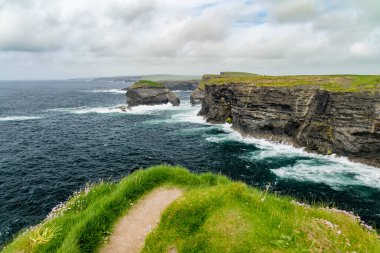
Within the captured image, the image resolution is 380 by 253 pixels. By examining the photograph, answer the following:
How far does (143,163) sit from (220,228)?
3755 cm

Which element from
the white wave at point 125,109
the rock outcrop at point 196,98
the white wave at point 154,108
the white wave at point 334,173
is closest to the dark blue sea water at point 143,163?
the white wave at point 334,173

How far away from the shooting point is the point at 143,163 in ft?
155

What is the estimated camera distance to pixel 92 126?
260ft

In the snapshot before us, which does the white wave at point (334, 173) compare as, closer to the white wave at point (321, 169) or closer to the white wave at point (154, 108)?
the white wave at point (321, 169)

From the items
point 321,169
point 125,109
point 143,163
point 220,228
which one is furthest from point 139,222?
point 125,109

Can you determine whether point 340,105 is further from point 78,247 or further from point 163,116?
point 163,116

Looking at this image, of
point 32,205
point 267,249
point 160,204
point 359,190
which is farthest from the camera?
point 359,190

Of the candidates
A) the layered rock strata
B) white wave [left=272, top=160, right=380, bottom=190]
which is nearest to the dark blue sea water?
white wave [left=272, top=160, right=380, bottom=190]

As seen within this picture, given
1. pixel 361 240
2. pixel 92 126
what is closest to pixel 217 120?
pixel 92 126

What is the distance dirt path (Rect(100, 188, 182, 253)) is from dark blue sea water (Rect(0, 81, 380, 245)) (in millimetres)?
19764

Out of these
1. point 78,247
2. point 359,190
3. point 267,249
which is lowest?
point 359,190

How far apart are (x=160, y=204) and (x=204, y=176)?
4.65 meters

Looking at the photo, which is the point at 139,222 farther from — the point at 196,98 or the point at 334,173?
the point at 196,98

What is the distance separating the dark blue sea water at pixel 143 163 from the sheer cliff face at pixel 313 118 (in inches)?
127
